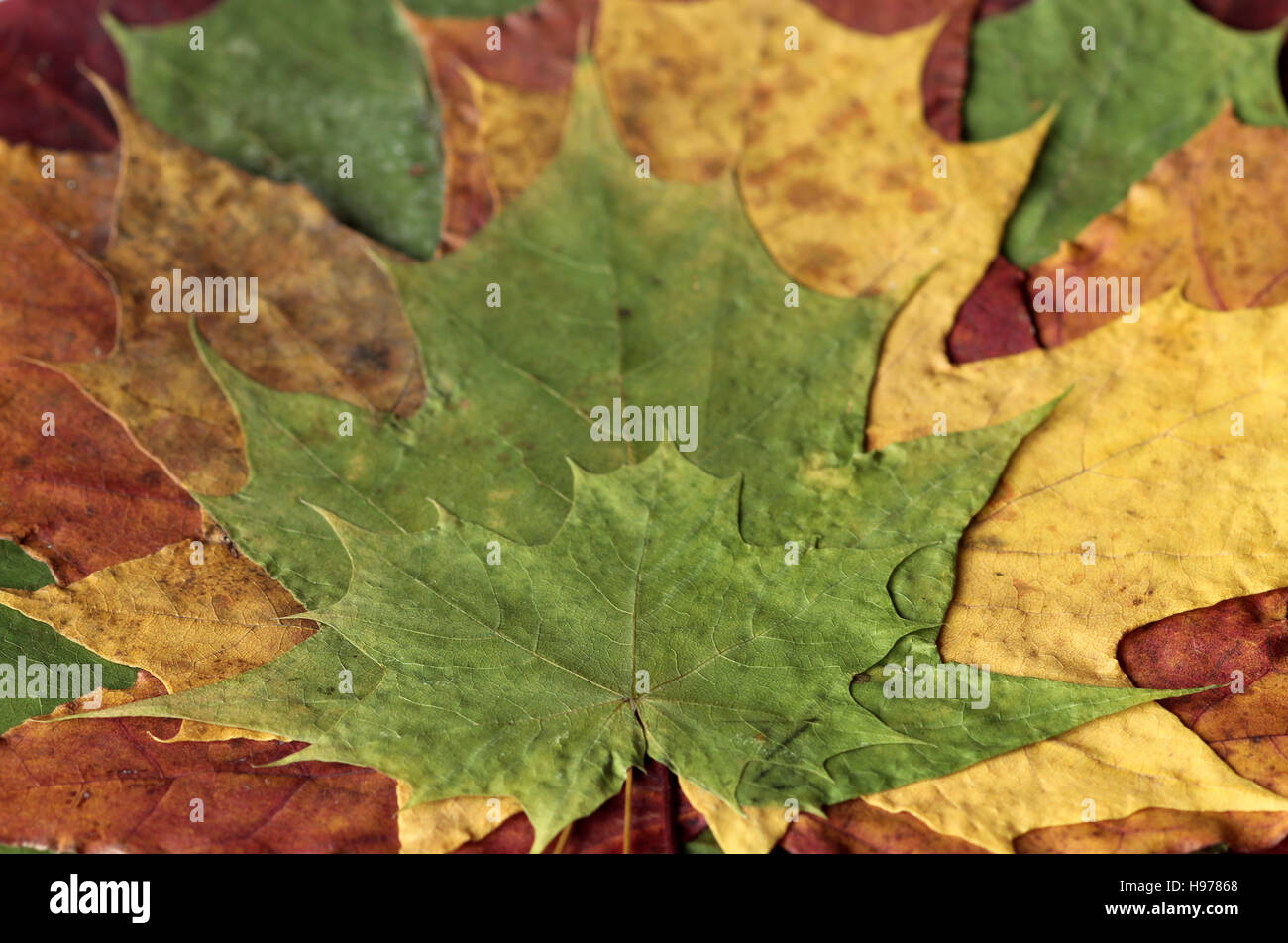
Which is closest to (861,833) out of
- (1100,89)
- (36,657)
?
(36,657)

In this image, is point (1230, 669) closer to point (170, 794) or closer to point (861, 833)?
point (861, 833)

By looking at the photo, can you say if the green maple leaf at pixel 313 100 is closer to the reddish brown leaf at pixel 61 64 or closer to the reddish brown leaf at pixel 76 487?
the reddish brown leaf at pixel 61 64

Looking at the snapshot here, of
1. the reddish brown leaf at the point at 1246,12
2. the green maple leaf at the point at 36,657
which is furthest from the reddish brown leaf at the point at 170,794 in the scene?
the reddish brown leaf at the point at 1246,12

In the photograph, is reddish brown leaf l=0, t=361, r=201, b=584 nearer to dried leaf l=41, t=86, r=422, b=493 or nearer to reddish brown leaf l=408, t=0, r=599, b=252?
dried leaf l=41, t=86, r=422, b=493

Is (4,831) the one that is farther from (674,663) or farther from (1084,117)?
(1084,117)

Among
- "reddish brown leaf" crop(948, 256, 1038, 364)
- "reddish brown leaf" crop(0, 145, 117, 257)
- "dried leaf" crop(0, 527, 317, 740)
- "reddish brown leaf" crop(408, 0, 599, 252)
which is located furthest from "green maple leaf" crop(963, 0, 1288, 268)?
"reddish brown leaf" crop(0, 145, 117, 257)
